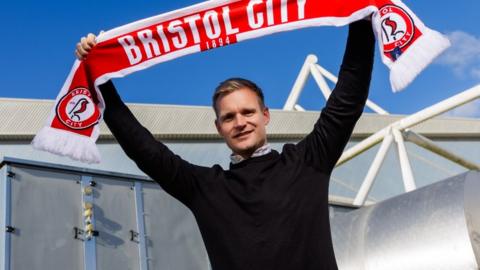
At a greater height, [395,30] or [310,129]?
[310,129]

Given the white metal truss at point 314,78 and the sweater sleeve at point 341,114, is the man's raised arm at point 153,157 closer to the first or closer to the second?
the sweater sleeve at point 341,114

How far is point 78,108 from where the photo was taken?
141 inches

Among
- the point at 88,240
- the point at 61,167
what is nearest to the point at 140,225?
the point at 88,240

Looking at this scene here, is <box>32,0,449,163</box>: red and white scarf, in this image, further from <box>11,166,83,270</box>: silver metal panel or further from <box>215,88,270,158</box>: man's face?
<box>11,166,83,270</box>: silver metal panel

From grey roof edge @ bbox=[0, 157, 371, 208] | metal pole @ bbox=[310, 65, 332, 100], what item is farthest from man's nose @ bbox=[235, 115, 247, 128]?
metal pole @ bbox=[310, 65, 332, 100]

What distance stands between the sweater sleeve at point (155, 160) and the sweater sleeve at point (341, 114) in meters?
0.49

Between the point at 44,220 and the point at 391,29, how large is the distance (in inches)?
228

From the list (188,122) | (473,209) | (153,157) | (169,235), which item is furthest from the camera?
(188,122)

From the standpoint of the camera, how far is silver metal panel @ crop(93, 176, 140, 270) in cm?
823

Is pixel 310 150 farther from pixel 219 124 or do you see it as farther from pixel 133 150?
pixel 133 150

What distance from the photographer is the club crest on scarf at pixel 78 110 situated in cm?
349

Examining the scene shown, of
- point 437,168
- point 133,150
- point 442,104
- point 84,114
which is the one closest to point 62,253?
point 84,114

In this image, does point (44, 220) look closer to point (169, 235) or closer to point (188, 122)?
point (169, 235)

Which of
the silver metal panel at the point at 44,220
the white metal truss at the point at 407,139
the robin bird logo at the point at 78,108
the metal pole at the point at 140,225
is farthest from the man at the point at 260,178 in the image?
the white metal truss at the point at 407,139
